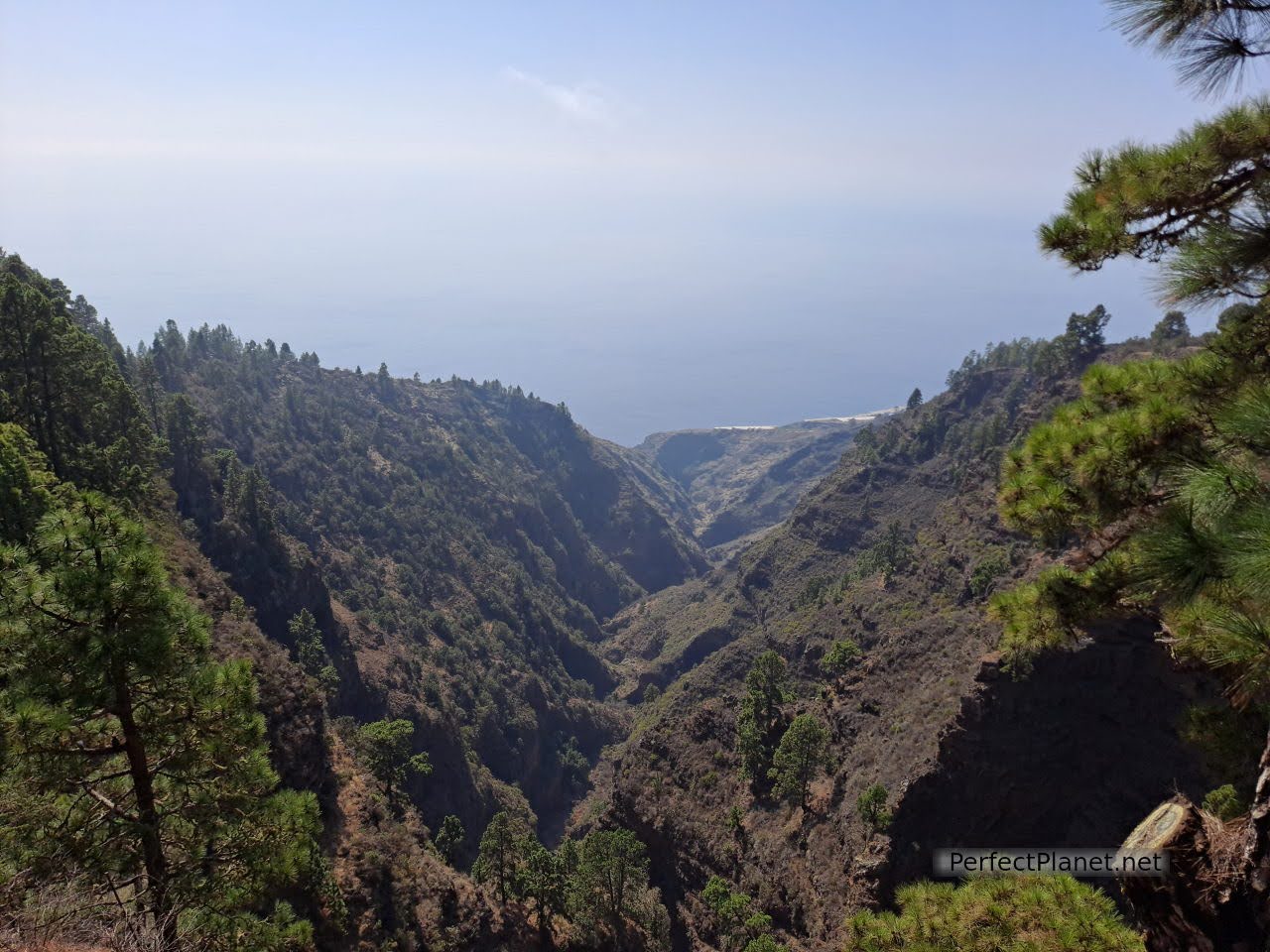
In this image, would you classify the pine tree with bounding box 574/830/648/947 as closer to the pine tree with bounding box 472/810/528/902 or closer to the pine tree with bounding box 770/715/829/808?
the pine tree with bounding box 472/810/528/902

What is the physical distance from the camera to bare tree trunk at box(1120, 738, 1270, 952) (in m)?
5.78

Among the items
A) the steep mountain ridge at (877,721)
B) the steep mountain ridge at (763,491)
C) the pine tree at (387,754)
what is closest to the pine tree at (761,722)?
the steep mountain ridge at (877,721)

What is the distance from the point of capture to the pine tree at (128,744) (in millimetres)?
8367

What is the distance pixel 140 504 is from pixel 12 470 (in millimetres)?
14568

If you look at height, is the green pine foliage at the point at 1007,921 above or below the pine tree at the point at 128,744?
below

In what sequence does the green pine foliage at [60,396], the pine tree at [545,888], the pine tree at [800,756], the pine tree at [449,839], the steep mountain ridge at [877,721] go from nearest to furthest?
the steep mountain ridge at [877,721], the pine tree at [545,888], the green pine foliage at [60,396], the pine tree at [800,756], the pine tree at [449,839]

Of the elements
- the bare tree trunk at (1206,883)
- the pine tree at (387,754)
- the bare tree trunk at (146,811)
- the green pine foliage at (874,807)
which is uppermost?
the bare tree trunk at (146,811)

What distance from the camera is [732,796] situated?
37594mm

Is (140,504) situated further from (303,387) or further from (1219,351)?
(303,387)

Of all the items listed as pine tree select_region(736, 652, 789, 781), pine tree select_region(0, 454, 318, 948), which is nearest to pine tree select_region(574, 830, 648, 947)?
pine tree select_region(736, 652, 789, 781)

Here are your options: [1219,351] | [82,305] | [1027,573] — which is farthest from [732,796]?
[82,305]

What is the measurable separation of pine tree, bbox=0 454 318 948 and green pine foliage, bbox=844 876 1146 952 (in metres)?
9.11

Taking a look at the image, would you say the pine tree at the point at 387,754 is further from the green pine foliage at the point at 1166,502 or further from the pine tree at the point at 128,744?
the green pine foliage at the point at 1166,502

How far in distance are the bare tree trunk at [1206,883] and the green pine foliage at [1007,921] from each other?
945mm
